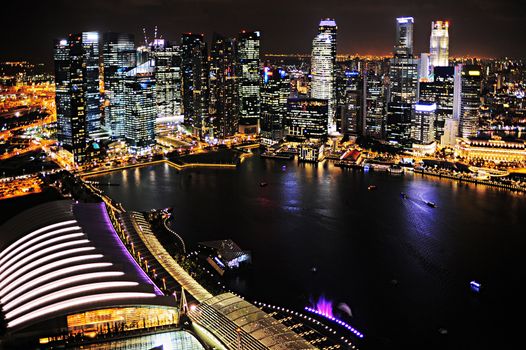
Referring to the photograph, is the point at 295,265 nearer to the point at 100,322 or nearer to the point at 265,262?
the point at 265,262

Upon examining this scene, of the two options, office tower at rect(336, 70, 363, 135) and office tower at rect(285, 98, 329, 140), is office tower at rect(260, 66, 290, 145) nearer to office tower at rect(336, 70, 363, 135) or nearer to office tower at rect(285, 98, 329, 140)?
office tower at rect(285, 98, 329, 140)

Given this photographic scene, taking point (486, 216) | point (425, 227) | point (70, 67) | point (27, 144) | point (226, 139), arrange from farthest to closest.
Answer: point (226, 139) → point (27, 144) → point (70, 67) → point (486, 216) → point (425, 227)

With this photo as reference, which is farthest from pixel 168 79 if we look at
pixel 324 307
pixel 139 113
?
pixel 324 307

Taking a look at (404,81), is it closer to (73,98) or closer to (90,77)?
(90,77)

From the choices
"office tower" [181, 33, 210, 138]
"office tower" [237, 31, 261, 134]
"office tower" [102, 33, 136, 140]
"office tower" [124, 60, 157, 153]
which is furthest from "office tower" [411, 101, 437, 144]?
"office tower" [102, 33, 136, 140]

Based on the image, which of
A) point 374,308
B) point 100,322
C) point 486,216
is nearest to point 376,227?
point 486,216

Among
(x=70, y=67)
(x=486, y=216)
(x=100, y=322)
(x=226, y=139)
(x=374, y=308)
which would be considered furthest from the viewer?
(x=226, y=139)

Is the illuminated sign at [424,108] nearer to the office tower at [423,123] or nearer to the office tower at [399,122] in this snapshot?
Result: the office tower at [423,123]
